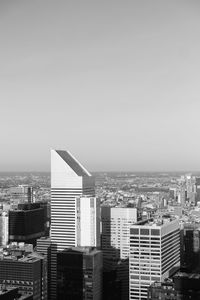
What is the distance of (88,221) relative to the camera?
898 centimetres

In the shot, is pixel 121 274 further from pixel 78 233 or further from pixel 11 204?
pixel 11 204

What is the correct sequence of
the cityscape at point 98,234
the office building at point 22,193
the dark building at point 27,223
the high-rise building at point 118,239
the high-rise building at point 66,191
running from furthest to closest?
1. the dark building at point 27,223
2. the office building at point 22,193
3. the high-rise building at point 66,191
4. the high-rise building at point 118,239
5. the cityscape at point 98,234

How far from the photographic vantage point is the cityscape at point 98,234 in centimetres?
734

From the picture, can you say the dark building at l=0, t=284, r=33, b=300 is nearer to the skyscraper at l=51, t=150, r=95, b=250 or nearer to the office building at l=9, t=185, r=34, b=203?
the skyscraper at l=51, t=150, r=95, b=250

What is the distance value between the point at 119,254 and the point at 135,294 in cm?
136

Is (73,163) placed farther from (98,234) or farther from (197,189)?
(197,189)

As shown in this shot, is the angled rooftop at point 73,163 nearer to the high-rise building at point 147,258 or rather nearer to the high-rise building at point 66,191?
the high-rise building at point 66,191

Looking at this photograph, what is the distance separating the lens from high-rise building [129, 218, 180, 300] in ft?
24.6

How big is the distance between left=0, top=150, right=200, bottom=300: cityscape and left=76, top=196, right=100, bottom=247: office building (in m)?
0.02

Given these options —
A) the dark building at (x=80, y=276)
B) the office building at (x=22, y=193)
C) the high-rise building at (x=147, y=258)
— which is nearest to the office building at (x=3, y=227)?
the office building at (x=22, y=193)

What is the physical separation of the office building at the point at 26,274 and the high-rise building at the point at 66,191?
134 cm

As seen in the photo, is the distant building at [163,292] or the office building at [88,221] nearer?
the distant building at [163,292]

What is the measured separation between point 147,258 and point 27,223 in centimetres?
426

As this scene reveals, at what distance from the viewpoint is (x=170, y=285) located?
6430mm
